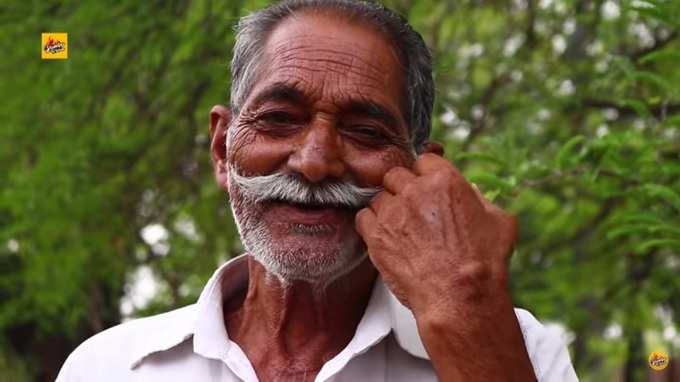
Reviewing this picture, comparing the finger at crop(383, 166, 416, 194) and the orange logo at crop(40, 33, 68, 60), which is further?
the orange logo at crop(40, 33, 68, 60)

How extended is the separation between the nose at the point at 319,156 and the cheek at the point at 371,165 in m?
0.03

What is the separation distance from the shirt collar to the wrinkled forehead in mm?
486

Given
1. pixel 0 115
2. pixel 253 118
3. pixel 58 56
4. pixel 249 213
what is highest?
pixel 253 118

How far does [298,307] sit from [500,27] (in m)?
4.29

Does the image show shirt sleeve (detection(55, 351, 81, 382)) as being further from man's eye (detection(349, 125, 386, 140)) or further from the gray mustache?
man's eye (detection(349, 125, 386, 140))

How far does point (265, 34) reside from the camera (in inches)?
109

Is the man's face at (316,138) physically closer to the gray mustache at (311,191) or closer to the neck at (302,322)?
the gray mustache at (311,191)

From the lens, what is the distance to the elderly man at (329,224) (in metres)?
2.28

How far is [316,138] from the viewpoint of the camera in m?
2.49

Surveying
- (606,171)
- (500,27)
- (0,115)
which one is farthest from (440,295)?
(500,27)

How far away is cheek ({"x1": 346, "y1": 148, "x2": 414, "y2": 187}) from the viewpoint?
2.52m

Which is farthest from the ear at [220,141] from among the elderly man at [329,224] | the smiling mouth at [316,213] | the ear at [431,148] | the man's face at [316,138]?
the ear at [431,148]

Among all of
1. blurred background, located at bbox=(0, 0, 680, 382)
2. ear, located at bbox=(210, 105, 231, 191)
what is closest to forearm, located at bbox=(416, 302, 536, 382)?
ear, located at bbox=(210, 105, 231, 191)

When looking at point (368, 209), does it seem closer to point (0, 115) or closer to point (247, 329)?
point (247, 329)
